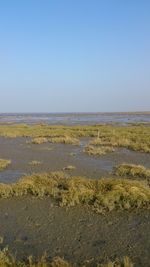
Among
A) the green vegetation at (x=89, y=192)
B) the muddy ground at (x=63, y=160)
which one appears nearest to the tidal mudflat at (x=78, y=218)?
the green vegetation at (x=89, y=192)

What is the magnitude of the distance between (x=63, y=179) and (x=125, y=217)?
16.5ft

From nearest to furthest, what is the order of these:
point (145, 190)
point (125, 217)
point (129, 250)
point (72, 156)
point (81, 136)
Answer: point (129, 250), point (125, 217), point (145, 190), point (72, 156), point (81, 136)

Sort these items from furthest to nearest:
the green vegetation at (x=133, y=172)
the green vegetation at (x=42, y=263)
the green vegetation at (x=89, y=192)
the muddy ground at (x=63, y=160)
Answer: the muddy ground at (x=63, y=160) < the green vegetation at (x=133, y=172) < the green vegetation at (x=89, y=192) < the green vegetation at (x=42, y=263)

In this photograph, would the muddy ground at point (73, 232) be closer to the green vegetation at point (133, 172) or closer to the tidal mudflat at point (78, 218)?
the tidal mudflat at point (78, 218)

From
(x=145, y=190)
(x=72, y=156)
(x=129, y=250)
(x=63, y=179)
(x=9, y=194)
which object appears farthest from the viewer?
(x=72, y=156)

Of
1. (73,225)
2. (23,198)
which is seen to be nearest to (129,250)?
(73,225)

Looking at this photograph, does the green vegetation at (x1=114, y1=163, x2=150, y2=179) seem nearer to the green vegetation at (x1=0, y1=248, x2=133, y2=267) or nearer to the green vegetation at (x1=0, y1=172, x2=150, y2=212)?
the green vegetation at (x1=0, y1=172, x2=150, y2=212)

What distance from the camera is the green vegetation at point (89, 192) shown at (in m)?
12.1

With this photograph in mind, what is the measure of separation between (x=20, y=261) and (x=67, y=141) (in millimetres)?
24903

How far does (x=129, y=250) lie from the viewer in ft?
28.9

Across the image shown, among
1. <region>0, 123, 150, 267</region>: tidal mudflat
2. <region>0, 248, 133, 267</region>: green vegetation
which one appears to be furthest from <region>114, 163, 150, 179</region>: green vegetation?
<region>0, 248, 133, 267</region>: green vegetation

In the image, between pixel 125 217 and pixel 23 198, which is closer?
pixel 125 217

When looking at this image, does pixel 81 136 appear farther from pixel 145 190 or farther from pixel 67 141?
pixel 145 190

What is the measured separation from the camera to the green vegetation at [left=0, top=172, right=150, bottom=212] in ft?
39.6
